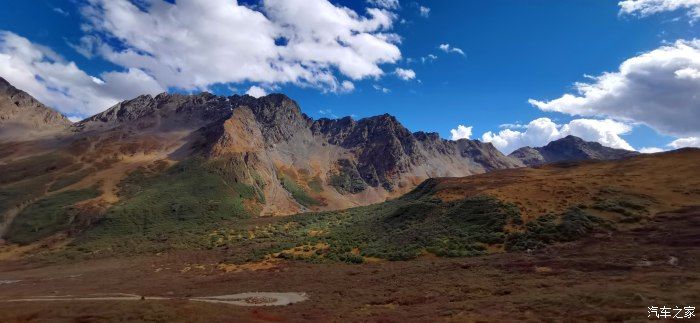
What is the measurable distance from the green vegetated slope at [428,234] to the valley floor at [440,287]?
2935 mm

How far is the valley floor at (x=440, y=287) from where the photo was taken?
23.3 m

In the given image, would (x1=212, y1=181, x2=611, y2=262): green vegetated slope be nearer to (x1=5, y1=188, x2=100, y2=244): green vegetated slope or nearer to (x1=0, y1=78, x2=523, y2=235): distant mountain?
(x1=5, y1=188, x2=100, y2=244): green vegetated slope

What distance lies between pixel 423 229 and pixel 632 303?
35.1m

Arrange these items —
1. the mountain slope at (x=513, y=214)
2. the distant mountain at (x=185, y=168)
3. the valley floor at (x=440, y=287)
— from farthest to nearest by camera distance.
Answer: the distant mountain at (x=185, y=168)
the mountain slope at (x=513, y=214)
the valley floor at (x=440, y=287)

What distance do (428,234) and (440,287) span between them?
2170 centimetres

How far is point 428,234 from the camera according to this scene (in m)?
53.5

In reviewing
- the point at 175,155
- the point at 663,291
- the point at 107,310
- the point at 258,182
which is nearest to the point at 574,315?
the point at 663,291

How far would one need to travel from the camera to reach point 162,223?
96750 mm

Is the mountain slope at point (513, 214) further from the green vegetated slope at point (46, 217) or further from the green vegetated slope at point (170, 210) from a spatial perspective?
the green vegetated slope at point (46, 217)

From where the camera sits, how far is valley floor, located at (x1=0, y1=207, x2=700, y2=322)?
23328 mm

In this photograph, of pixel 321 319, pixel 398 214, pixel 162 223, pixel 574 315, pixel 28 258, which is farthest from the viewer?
pixel 162 223

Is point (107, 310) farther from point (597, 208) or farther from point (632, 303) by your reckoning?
point (597, 208)

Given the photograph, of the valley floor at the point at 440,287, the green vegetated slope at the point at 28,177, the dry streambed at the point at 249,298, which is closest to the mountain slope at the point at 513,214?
the valley floor at the point at 440,287

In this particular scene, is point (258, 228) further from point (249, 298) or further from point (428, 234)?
point (249, 298)
